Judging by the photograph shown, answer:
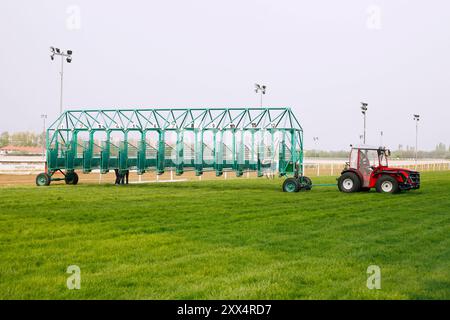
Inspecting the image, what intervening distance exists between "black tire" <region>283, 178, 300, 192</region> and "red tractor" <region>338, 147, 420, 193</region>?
1.61 meters

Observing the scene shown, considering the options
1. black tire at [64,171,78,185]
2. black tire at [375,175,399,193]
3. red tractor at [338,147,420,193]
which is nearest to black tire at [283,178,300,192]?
red tractor at [338,147,420,193]

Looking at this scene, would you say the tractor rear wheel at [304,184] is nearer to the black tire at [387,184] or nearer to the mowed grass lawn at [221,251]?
the black tire at [387,184]

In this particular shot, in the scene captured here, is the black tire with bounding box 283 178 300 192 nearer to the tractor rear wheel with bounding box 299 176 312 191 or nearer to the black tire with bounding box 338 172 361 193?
the tractor rear wheel with bounding box 299 176 312 191

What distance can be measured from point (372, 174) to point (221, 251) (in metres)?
13.6

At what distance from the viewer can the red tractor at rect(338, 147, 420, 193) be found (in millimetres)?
20031

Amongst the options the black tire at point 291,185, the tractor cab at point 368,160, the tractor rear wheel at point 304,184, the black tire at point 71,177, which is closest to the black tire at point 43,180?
the black tire at point 71,177

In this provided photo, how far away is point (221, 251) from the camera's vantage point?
26.8 feet

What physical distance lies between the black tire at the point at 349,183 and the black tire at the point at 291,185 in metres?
1.64

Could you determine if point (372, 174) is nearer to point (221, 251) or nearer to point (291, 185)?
point (291, 185)

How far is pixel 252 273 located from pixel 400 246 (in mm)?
3232

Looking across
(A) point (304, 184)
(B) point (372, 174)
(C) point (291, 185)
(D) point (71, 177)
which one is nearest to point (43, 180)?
(D) point (71, 177)

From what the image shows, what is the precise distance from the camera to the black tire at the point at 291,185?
20.8 meters
